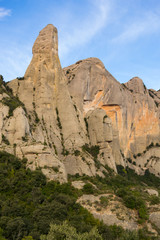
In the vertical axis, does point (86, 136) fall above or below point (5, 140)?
above

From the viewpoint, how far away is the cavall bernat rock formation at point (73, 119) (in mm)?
35719

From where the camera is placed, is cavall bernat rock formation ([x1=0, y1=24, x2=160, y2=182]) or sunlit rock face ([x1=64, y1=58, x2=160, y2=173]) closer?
cavall bernat rock formation ([x1=0, y1=24, x2=160, y2=182])

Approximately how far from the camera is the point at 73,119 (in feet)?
154

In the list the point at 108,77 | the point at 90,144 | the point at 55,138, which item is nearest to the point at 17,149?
the point at 55,138

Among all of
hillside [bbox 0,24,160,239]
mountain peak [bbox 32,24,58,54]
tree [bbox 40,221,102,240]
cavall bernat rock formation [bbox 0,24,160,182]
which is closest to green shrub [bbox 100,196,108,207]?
hillside [bbox 0,24,160,239]

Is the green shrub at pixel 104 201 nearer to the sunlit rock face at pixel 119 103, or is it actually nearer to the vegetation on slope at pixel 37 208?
the vegetation on slope at pixel 37 208

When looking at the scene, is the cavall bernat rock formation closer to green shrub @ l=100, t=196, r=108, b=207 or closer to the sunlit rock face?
the sunlit rock face

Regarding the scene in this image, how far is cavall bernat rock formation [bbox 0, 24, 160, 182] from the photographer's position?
35719 millimetres

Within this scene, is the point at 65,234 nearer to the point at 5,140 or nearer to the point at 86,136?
the point at 5,140

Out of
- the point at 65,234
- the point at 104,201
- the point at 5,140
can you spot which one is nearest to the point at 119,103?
the point at 5,140

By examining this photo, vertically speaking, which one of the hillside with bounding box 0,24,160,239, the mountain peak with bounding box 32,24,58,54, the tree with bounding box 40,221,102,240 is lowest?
the tree with bounding box 40,221,102,240

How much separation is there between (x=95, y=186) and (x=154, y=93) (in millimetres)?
62852

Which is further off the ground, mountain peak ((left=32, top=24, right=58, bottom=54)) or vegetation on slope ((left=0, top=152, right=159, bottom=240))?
mountain peak ((left=32, top=24, right=58, bottom=54))

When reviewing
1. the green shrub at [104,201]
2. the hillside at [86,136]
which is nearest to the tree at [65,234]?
the hillside at [86,136]
